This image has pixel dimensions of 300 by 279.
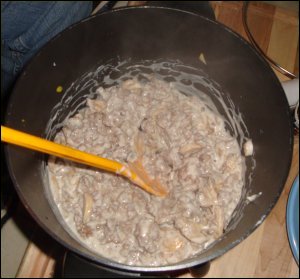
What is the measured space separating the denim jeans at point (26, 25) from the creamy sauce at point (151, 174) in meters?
0.20

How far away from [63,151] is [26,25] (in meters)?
0.42

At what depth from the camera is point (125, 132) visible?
926 mm

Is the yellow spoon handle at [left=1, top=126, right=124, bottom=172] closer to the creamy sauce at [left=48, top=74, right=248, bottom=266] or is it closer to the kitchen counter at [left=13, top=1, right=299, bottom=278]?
the creamy sauce at [left=48, top=74, right=248, bottom=266]

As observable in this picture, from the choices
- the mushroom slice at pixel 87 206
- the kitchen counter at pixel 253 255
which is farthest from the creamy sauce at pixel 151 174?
the kitchen counter at pixel 253 255

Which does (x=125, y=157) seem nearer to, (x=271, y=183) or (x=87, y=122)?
(x=87, y=122)

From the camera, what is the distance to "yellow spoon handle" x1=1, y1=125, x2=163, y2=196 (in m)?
0.54

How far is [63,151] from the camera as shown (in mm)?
646

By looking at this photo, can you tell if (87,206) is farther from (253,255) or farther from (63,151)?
(253,255)

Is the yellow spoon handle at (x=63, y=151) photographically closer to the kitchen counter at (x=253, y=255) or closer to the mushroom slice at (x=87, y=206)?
the mushroom slice at (x=87, y=206)

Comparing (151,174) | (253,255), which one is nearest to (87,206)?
(151,174)

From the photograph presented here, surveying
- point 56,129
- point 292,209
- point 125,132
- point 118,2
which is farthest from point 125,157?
point 118,2

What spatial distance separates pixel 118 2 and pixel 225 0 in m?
0.34

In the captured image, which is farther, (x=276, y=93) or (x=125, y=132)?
(x=125, y=132)

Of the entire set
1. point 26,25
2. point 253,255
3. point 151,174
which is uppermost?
point 26,25
